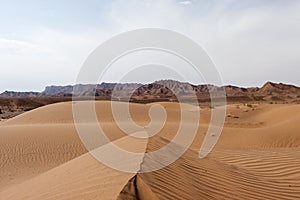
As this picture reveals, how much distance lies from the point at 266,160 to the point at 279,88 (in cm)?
8506

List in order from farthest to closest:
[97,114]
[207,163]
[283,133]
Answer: [97,114]
[283,133]
[207,163]

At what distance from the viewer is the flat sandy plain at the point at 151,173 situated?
473 cm

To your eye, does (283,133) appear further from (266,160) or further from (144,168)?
(144,168)

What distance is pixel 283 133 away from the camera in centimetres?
1625

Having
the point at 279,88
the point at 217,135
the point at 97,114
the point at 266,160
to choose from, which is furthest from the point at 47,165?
the point at 279,88

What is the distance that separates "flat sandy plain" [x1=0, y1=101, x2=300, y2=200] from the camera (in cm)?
473

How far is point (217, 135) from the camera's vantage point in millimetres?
16500

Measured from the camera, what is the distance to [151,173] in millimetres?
4996

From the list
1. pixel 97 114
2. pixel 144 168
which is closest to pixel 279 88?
pixel 97 114

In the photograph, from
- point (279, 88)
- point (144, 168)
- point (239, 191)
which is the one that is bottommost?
point (239, 191)

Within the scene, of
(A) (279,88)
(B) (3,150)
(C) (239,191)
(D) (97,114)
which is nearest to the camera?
(C) (239,191)

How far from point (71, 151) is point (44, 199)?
8.00 metres

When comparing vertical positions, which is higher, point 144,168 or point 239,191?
point 144,168

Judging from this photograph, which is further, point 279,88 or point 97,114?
point 279,88
